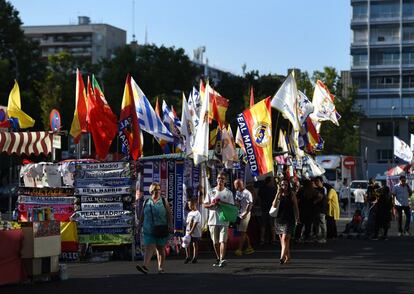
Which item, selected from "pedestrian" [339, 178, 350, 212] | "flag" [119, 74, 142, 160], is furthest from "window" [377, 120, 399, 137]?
"flag" [119, 74, 142, 160]

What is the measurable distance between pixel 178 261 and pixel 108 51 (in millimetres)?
139199

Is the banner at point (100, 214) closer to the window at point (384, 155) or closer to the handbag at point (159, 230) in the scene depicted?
the handbag at point (159, 230)

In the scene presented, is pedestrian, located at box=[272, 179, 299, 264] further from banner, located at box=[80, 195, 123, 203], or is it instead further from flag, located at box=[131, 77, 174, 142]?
flag, located at box=[131, 77, 174, 142]

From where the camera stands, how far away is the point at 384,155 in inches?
3976

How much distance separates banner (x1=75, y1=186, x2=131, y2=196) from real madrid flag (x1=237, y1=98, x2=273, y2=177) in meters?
3.47

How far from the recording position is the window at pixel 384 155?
101 metres

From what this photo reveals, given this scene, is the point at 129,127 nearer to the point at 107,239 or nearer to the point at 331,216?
the point at 107,239

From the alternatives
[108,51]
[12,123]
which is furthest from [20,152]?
[108,51]

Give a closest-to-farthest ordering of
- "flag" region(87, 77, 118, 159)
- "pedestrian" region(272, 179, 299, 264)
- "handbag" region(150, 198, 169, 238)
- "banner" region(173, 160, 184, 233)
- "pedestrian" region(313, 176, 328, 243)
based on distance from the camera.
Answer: "handbag" region(150, 198, 169, 238) < "pedestrian" region(272, 179, 299, 264) < "banner" region(173, 160, 184, 233) < "flag" region(87, 77, 118, 159) < "pedestrian" region(313, 176, 328, 243)

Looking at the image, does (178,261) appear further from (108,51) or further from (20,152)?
(108,51)

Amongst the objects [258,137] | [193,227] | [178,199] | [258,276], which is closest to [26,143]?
[178,199]

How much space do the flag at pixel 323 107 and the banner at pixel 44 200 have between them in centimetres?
1175

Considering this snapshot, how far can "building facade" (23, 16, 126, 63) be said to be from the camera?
153625 millimetres

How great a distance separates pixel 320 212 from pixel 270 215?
512 centimetres
